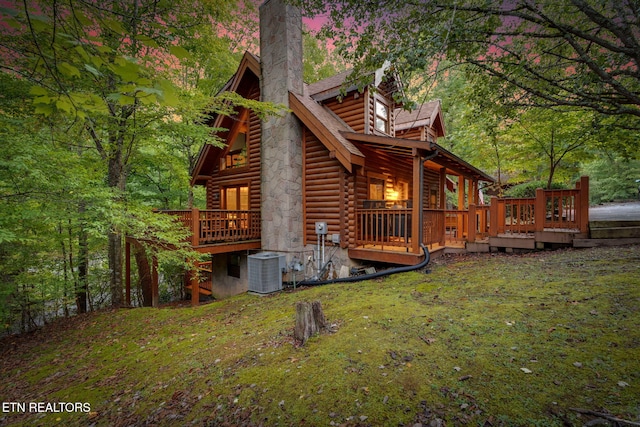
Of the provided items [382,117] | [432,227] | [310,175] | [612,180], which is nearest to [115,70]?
[310,175]

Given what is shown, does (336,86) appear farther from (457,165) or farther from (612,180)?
(612,180)

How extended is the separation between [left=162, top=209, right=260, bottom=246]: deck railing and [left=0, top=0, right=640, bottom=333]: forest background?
864 mm

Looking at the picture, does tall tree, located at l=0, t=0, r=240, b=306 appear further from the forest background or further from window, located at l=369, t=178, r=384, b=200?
window, located at l=369, t=178, r=384, b=200

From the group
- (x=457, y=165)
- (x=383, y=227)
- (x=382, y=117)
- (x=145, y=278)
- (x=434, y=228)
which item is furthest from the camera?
(x=145, y=278)

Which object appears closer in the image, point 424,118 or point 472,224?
point 472,224

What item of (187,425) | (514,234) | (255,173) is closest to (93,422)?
(187,425)

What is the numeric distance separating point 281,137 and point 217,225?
12.5ft

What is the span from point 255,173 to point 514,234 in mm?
9425

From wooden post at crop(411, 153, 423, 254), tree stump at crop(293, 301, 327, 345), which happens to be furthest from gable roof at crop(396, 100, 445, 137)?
tree stump at crop(293, 301, 327, 345)

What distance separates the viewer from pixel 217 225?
978 centimetres

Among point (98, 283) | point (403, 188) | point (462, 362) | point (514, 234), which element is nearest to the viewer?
point (462, 362)

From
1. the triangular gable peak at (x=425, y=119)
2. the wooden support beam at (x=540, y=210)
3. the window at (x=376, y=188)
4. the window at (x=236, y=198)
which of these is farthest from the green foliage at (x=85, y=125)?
the wooden support beam at (x=540, y=210)

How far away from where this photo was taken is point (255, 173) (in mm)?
11375

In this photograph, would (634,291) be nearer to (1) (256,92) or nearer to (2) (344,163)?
(2) (344,163)
